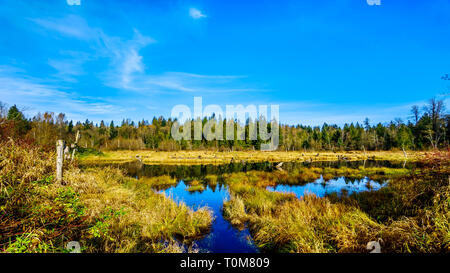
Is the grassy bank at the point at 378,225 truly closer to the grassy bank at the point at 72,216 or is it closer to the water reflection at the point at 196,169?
the grassy bank at the point at 72,216

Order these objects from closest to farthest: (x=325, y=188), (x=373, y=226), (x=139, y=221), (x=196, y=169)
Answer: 1. (x=373, y=226)
2. (x=139, y=221)
3. (x=325, y=188)
4. (x=196, y=169)

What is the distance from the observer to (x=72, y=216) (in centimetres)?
585

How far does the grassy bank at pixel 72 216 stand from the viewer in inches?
186

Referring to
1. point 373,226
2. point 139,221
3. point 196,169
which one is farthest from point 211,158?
point 373,226

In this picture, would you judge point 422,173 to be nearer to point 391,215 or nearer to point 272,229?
point 391,215

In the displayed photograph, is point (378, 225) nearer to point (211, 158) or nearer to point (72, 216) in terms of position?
point (72, 216)

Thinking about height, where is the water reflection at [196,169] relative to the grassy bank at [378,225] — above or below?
below

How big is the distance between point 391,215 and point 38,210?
11418mm

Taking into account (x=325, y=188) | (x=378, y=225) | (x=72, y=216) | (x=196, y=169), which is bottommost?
(x=196, y=169)

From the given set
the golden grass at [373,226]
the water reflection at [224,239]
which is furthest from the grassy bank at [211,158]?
the golden grass at [373,226]

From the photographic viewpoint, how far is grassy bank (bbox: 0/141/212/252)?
4.73 m
